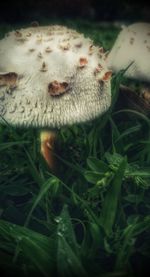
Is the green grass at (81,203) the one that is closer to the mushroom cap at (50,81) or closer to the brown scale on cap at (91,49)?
the mushroom cap at (50,81)

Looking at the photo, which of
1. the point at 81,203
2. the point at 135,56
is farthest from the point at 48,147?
the point at 135,56

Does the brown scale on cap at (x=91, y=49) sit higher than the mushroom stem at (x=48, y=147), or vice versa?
the brown scale on cap at (x=91, y=49)

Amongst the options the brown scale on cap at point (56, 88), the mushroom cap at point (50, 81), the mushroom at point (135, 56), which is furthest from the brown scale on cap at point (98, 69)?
the mushroom at point (135, 56)

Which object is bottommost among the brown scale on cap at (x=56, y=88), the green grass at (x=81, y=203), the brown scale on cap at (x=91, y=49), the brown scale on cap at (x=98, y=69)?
the green grass at (x=81, y=203)

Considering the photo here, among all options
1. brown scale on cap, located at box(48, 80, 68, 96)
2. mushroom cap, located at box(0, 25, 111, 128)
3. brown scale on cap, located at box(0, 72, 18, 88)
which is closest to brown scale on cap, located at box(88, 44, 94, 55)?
mushroom cap, located at box(0, 25, 111, 128)

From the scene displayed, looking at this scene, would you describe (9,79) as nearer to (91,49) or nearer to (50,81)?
(50,81)
